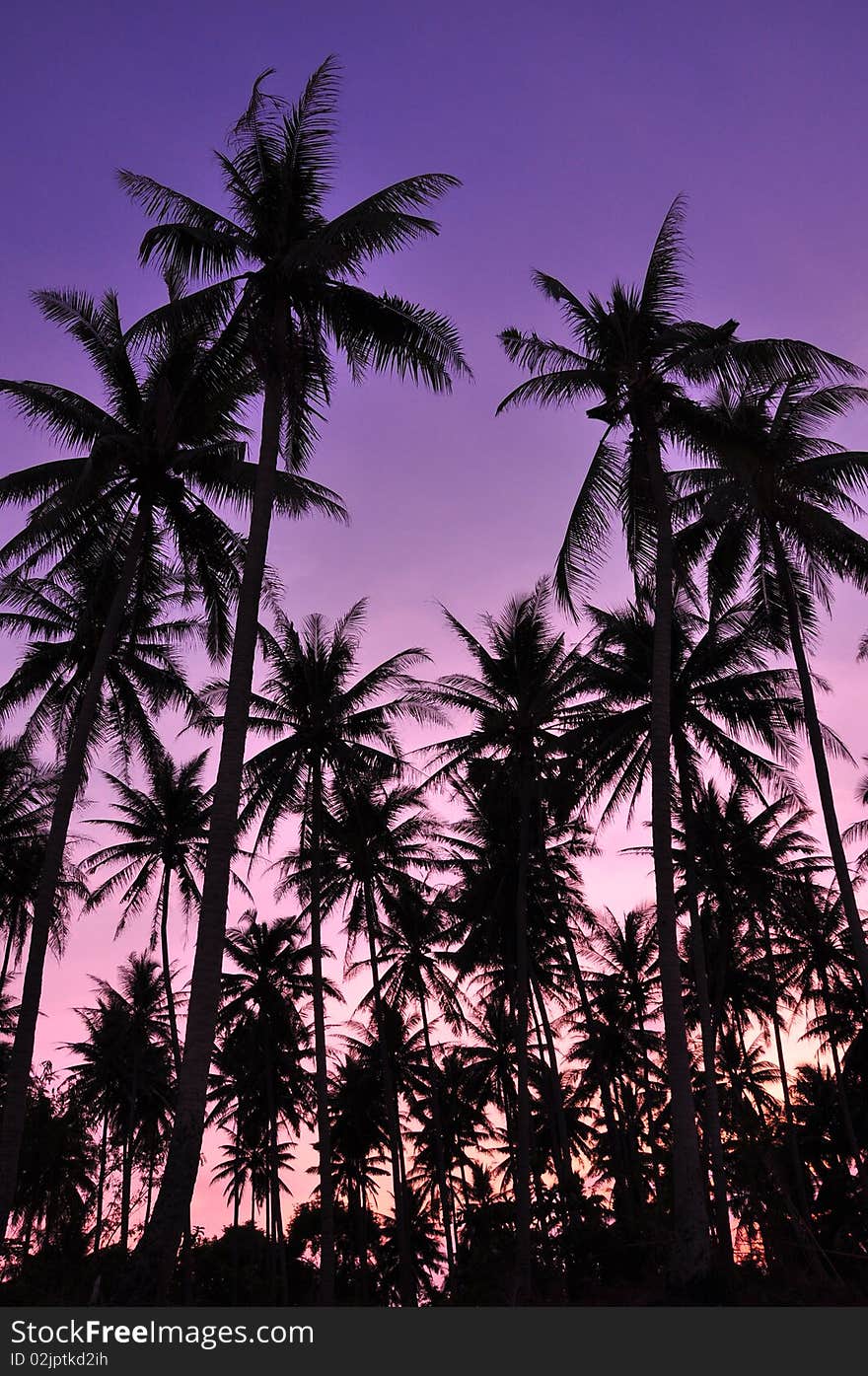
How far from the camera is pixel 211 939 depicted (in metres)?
11.9

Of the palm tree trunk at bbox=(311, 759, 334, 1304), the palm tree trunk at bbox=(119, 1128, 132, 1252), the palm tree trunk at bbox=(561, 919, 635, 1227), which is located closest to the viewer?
the palm tree trunk at bbox=(311, 759, 334, 1304)

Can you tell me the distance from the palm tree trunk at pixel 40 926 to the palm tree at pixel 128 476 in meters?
0.03

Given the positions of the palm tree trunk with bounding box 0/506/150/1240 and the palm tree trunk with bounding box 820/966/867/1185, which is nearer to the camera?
the palm tree trunk with bounding box 0/506/150/1240

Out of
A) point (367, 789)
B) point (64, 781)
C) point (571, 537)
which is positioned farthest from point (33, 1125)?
point (571, 537)

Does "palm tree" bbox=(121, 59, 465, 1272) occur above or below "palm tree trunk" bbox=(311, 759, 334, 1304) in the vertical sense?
above

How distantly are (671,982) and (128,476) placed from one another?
12464 mm

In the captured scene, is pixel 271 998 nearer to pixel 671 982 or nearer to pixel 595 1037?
pixel 595 1037

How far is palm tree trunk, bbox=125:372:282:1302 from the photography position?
33.3 feet

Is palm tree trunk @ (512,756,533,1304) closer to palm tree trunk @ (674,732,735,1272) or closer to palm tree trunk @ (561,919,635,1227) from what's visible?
palm tree trunk @ (561,919,635,1227)

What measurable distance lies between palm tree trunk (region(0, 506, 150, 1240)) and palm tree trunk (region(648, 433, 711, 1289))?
9.00 m

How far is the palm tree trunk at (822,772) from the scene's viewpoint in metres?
18.9

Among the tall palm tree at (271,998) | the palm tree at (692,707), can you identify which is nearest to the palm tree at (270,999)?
the tall palm tree at (271,998)

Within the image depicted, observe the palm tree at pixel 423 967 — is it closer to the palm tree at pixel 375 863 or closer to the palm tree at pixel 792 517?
the palm tree at pixel 375 863

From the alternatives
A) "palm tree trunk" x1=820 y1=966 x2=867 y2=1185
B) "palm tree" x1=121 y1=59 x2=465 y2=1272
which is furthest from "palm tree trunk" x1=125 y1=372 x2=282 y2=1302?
"palm tree trunk" x1=820 y1=966 x2=867 y2=1185
